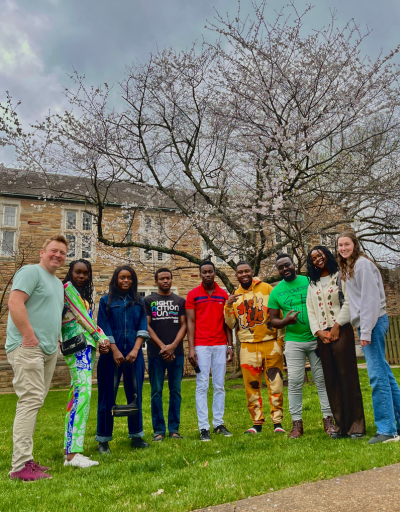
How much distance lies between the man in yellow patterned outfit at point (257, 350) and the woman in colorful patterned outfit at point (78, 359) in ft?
5.60

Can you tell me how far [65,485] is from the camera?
3.23 meters

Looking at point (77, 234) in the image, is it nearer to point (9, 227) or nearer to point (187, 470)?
point (9, 227)

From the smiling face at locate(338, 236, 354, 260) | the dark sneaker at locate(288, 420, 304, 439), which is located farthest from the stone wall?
the smiling face at locate(338, 236, 354, 260)

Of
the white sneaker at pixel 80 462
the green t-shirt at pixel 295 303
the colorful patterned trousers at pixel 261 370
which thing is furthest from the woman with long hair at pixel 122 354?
the green t-shirt at pixel 295 303

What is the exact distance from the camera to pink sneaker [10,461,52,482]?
344cm

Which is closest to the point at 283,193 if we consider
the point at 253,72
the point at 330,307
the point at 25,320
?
the point at 253,72

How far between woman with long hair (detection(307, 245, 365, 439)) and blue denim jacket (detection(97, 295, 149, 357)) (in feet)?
6.41

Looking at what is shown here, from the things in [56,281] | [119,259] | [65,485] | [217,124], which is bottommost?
[65,485]

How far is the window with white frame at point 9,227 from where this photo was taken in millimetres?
16188

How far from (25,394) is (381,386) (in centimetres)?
331

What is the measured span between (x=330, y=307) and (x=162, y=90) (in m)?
8.64

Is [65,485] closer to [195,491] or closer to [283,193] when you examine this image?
[195,491]

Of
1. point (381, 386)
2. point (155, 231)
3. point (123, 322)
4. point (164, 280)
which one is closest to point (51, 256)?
point (123, 322)

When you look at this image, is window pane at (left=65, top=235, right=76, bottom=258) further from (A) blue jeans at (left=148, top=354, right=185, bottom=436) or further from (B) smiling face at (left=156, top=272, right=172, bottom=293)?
(A) blue jeans at (left=148, top=354, right=185, bottom=436)
